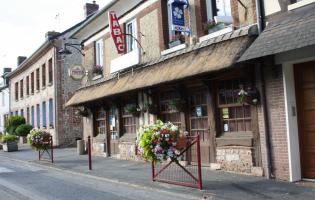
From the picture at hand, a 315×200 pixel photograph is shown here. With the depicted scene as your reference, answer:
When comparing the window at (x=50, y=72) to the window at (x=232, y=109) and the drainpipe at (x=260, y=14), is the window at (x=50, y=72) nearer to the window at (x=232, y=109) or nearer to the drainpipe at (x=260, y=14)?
the window at (x=232, y=109)

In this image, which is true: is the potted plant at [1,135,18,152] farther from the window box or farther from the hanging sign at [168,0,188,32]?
the hanging sign at [168,0,188,32]

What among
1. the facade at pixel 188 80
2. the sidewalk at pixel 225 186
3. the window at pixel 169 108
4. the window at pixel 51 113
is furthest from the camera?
the window at pixel 51 113

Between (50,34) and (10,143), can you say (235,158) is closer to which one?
(10,143)

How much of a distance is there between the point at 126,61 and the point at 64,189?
22.0 feet

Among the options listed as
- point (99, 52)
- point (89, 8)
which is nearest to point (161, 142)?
point (99, 52)

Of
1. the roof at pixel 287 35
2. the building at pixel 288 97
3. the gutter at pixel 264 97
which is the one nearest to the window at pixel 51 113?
the gutter at pixel 264 97

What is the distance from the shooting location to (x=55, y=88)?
27375 mm

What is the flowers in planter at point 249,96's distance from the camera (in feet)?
32.0

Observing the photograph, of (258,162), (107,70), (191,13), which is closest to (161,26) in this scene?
(191,13)

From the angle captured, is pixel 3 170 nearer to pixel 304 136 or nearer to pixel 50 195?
pixel 50 195

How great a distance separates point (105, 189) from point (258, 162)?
12.0 feet

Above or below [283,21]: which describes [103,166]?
below

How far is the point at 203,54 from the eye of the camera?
11078 mm

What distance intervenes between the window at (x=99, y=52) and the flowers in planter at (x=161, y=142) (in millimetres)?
10641
